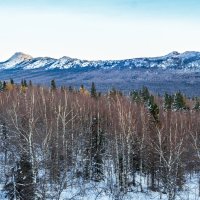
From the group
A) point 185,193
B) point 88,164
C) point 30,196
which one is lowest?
point 185,193

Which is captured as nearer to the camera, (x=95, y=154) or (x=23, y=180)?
(x=23, y=180)

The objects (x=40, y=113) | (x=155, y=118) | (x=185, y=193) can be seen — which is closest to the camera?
(x=185, y=193)

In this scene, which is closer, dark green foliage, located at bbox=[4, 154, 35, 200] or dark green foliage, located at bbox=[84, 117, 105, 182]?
dark green foliage, located at bbox=[4, 154, 35, 200]

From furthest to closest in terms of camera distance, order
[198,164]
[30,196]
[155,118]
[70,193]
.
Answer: [155,118] → [198,164] → [70,193] → [30,196]

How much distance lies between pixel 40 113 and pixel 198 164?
940 inches

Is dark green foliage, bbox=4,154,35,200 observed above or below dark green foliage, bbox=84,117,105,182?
above

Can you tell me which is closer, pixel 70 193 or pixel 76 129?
pixel 70 193

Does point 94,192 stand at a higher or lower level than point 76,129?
Answer: lower

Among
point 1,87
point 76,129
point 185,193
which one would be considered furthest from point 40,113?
point 1,87

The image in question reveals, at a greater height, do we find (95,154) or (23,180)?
(23,180)

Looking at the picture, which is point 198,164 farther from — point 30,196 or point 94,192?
point 30,196

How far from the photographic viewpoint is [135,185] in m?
55.0

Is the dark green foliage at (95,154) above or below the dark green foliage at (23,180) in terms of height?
below

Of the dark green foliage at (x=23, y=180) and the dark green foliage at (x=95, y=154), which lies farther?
the dark green foliage at (x=95, y=154)
